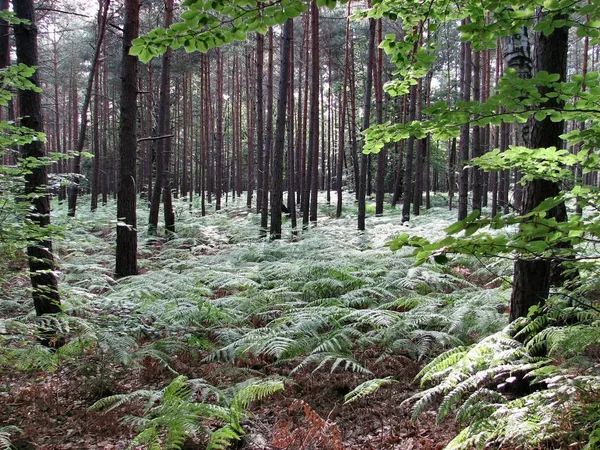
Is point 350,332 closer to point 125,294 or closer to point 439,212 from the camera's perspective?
point 125,294

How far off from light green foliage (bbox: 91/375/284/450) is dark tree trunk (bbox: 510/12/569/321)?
2306 millimetres

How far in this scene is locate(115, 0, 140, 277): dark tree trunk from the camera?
785 cm

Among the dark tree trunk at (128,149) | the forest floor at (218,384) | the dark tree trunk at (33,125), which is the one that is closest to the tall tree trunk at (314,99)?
the dark tree trunk at (128,149)

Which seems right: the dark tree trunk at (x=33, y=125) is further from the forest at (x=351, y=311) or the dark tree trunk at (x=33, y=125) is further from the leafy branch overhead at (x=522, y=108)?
the leafy branch overhead at (x=522, y=108)

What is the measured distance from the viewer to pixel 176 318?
18.9ft

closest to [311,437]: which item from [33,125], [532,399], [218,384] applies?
[218,384]

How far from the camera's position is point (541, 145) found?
3416mm

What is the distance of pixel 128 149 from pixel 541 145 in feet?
24.0

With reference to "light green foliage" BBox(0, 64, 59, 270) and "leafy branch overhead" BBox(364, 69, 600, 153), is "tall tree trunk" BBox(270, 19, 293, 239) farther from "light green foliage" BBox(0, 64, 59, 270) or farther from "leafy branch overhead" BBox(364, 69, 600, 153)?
"leafy branch overhead" BBox(364, 69, 600, 153)

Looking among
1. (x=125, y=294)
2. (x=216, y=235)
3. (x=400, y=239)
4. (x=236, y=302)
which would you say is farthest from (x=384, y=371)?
(x=216, y=235)

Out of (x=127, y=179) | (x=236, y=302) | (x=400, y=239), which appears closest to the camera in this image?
(x=400, y=239)

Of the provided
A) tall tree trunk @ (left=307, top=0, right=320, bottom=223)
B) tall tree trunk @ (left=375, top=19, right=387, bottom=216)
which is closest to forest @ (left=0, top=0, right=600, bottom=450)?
tall tree trunk @ (left=375, top=19, right=387, bottom=216)

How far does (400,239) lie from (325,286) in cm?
509

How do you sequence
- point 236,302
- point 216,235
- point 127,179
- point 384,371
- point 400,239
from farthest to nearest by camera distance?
point 216,235 < point 127,179 < point 236,302 < point 384,371 < point 400,239
